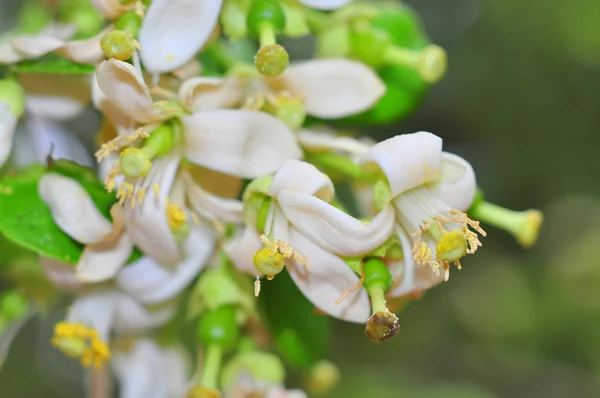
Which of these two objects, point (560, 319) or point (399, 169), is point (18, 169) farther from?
point (560, 319)

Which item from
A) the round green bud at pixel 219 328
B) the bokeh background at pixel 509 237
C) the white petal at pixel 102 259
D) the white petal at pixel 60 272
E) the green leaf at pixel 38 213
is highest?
the green leaf at pixel 38 213

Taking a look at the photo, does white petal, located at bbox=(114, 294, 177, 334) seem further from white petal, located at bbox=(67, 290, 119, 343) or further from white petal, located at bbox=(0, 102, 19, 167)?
white petal, located at bbox=(0, 102, 19, 167)

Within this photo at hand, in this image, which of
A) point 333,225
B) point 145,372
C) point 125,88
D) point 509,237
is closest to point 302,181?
point 333,225

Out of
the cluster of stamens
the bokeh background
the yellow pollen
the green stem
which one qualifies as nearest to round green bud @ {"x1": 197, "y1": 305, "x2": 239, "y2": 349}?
the green stem

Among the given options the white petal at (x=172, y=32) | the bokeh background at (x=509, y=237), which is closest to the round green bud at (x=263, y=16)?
the white petal at (x=172, y=32)

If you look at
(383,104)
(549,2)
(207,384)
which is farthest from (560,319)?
(207,384)

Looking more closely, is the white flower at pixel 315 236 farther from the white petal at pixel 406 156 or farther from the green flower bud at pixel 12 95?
the green flower bud at pixel 12 95
